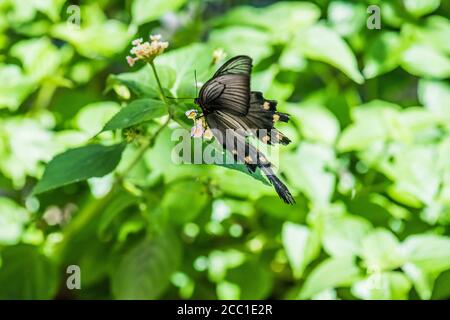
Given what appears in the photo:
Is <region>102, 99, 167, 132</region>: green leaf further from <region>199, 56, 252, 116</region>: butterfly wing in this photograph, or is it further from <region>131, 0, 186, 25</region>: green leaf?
<region>131, 0, 186, 25</region>: green leaf

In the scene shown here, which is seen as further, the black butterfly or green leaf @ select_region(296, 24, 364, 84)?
green leaf @ select_region(296, 24, 364, 84)

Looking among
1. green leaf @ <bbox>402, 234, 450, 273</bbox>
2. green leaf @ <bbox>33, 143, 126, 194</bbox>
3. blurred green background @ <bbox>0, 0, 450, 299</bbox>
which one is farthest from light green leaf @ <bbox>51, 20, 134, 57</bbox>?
green leaf @ <bbox>402, 234, 450, 273</bbox>

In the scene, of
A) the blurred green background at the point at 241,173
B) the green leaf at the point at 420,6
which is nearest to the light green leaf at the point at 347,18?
the blurred green background at the point at 241,173

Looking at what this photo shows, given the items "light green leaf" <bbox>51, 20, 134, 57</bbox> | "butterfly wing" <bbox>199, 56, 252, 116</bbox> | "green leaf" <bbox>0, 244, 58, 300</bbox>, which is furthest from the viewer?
"light green leaf" <bbox>51, 20, 134, 57</bbox>

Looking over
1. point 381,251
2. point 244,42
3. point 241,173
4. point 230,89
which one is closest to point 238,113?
point 230,89

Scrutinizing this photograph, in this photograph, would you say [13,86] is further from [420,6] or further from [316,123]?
[420,6]

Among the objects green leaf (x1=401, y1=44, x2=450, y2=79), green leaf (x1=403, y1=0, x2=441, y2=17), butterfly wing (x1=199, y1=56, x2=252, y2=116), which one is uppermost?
green leaf (x1=403, y1=0, x2=441, y2=17)
